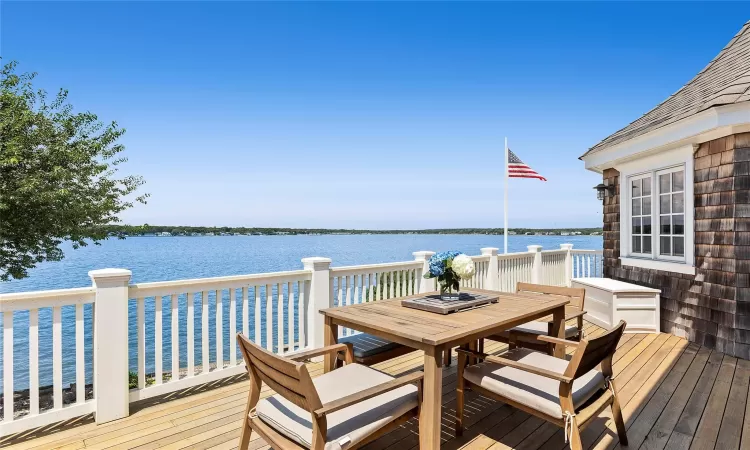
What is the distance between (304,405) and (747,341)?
15.8 feet

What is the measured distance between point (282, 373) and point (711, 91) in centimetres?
570

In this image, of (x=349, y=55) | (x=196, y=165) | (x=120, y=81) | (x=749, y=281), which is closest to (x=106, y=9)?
(x=120, y=81)

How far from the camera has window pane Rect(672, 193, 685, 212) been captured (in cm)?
470

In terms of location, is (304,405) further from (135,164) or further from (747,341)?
(135,164)

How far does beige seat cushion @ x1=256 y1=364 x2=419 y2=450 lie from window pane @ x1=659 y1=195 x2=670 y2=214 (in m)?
4.83

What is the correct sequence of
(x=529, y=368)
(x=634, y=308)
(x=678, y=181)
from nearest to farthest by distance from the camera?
(x=529, y=368), (x=678, y=181), (x=634, y=308)

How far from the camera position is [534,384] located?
2.12m

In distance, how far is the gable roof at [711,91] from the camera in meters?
3.84

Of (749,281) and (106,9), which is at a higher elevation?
(106,9)

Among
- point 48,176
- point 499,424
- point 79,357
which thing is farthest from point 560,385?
point 48,176

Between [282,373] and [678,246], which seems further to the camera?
[678,246]

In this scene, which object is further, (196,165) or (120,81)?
(196,165)

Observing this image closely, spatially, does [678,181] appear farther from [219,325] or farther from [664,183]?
[219,325]

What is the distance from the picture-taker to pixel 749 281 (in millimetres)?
3865
